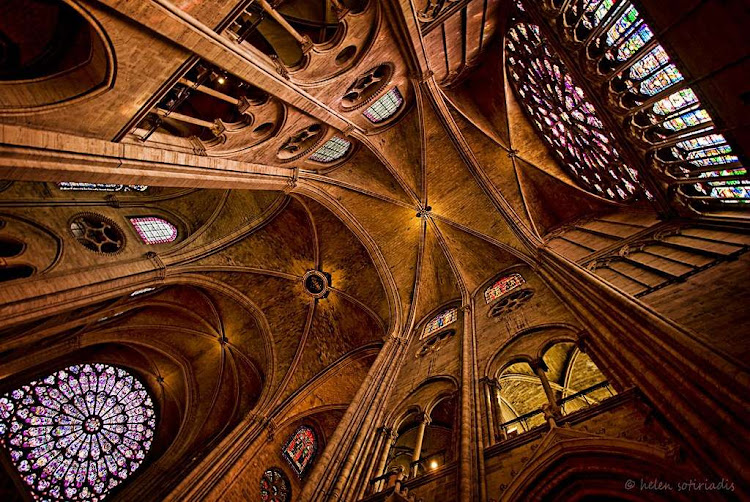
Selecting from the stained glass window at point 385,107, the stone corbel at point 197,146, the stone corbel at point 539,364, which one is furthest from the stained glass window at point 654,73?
the stone corbel at point 197,146

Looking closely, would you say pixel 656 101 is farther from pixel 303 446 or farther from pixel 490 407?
pixel 303 446

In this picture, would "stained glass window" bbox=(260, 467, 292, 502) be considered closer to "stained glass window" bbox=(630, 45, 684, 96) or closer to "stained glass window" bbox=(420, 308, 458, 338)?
"stained glass window" bbox=(420, 308, 458, 338)

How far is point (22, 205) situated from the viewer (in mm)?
8914

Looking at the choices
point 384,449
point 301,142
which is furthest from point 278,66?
point 384,449

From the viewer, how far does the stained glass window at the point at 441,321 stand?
1224cm

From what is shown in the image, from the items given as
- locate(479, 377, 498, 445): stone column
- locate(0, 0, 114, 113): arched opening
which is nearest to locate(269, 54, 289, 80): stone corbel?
locate(0, 0, 114, 113): arched opening

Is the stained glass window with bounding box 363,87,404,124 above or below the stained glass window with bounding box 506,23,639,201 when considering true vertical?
above

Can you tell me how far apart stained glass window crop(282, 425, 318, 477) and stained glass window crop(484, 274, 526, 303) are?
838 centimetres

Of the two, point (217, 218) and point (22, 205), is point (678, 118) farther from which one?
point (22, 205)

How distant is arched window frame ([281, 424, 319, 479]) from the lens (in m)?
12.6

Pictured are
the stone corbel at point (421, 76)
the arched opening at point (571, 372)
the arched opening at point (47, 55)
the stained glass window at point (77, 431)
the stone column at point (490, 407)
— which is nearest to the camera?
the arched opening at point (47, 55)

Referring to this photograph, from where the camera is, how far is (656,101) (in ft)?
19.2

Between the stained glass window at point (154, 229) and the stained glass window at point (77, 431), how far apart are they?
637 centimetres

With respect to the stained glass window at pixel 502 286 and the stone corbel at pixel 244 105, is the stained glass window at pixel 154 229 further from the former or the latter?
the stained glass window at pixel 502 286
